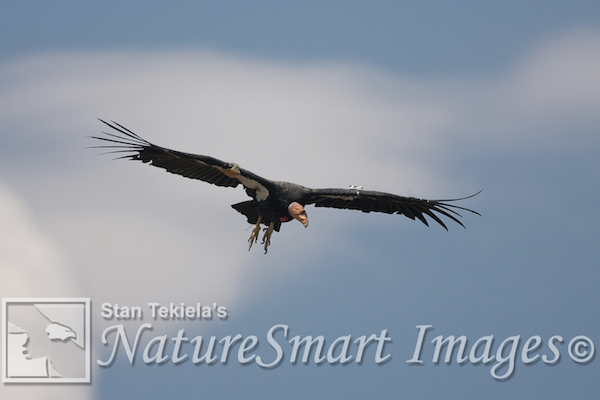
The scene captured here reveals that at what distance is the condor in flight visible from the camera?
33.5 metres

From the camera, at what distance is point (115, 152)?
33.1 metres

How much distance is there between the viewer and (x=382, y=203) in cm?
3859

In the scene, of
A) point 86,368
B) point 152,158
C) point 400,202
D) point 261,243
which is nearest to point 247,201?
point 261,243

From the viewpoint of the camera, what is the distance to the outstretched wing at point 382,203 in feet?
122

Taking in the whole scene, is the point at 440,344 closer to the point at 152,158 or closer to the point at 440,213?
the point at 440,213

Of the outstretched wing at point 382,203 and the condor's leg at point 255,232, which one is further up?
the outstretched wing at point 382,203

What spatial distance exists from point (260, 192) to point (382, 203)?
→ 212 inches

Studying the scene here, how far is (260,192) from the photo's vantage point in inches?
1389

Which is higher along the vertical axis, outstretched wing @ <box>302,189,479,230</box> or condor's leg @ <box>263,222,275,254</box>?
outstretched wing @ <box>302,189,479,230</box>

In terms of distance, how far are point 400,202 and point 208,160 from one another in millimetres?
8501

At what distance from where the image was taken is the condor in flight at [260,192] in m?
33.5

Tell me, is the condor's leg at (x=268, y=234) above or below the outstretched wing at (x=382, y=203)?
below

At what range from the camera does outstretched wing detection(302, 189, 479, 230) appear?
122ft

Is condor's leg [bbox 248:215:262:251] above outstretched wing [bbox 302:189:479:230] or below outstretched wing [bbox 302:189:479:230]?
below
